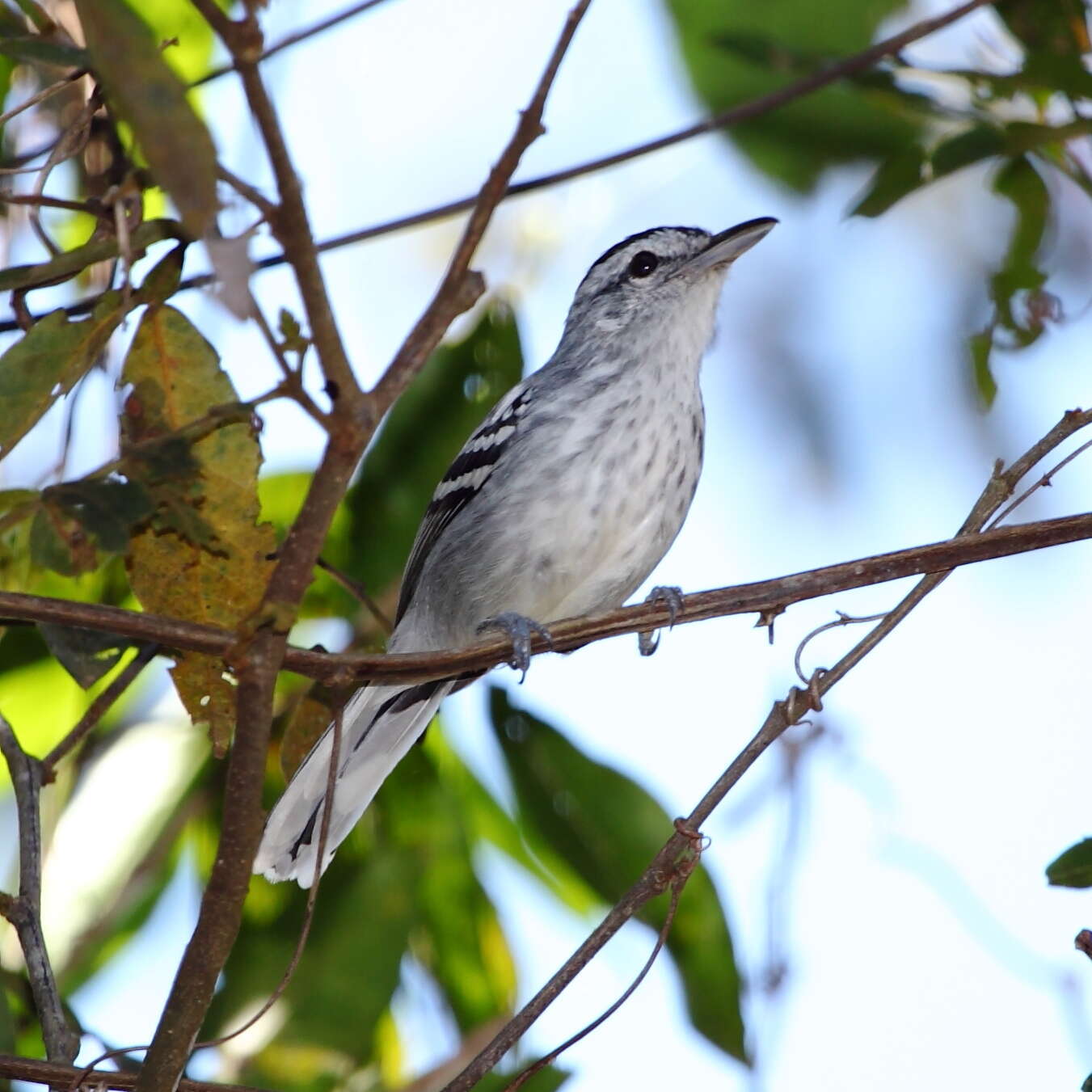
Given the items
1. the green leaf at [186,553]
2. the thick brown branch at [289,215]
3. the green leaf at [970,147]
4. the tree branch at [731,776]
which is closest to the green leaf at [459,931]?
the green leaf at [186,553]

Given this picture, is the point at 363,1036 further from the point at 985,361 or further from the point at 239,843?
the point at 985,361

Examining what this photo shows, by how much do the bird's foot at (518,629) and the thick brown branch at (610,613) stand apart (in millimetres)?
316

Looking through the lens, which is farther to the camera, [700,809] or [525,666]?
[525,666]

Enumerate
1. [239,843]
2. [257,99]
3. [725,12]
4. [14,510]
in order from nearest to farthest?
[257,99] < [239,843] < [14,510] < [725,12]

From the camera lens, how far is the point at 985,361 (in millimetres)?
3604

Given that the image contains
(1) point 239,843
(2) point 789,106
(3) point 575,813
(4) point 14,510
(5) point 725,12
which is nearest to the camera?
(1) point 239,843

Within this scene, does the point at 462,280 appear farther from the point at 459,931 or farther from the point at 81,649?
the point at 459,931

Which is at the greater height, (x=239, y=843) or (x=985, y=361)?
(x=985, y=361)

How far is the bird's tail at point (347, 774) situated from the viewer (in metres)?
3.50

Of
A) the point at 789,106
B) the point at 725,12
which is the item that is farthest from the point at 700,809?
the point at 789,106

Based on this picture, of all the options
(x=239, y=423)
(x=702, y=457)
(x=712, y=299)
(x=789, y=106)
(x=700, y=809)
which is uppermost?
(x=789, y=106)

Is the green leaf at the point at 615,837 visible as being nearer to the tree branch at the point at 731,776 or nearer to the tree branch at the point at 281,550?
the tree branch at the point at 731,776

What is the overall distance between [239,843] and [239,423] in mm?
910

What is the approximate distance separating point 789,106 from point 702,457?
1170 millimetres
